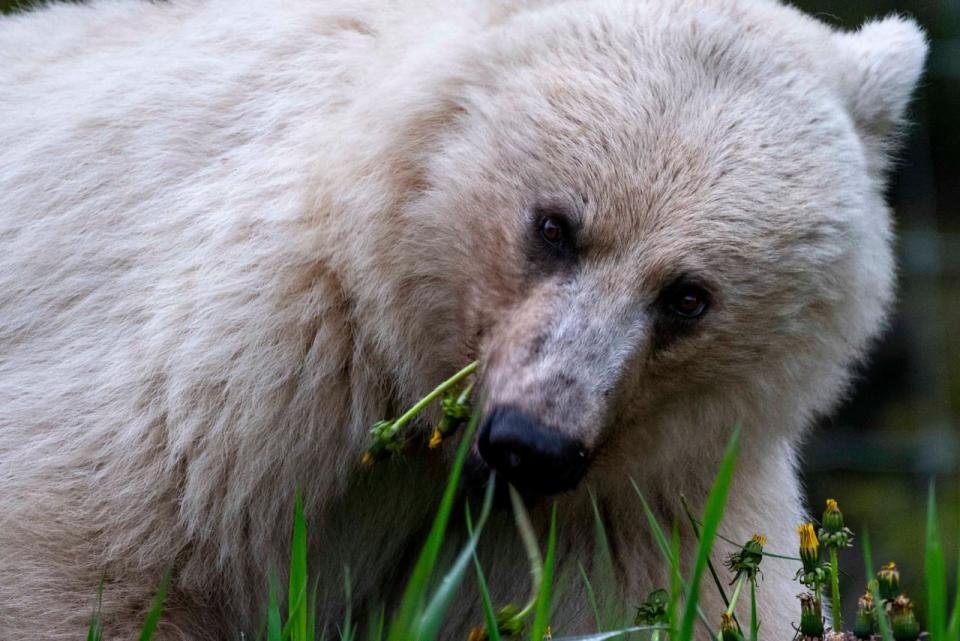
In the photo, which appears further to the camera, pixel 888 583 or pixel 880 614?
pixel 888 583

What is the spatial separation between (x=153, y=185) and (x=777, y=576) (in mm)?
1795

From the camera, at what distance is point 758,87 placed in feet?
10.3

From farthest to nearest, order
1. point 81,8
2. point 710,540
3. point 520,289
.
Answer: point 81,8 → point 520,289 → point 710,540

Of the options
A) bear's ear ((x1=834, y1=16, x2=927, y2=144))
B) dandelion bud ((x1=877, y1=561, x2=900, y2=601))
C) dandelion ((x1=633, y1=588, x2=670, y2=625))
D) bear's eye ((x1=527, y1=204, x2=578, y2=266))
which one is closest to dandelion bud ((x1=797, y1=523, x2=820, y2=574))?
dandelion bud ((x1=877, y1=561, x2=900, y2=601))

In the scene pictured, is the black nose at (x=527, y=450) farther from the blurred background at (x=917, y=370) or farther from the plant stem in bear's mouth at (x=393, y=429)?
the blurred background at (x=917, y=370)

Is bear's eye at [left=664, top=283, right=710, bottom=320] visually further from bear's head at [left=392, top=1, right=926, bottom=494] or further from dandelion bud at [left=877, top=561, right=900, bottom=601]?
dandelion bud at [left=877, top=561, right=900, bottom=601]

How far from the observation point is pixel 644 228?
2.97 m

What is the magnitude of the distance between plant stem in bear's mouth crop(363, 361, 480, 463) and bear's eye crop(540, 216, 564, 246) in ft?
0.95

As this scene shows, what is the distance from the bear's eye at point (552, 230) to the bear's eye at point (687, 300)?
25cm

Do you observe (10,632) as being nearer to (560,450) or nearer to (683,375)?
(560,450)

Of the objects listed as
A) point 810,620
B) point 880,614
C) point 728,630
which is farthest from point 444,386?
point 880,614

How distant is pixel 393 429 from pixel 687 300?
2.18ft

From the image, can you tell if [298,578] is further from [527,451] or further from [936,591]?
[936,591]

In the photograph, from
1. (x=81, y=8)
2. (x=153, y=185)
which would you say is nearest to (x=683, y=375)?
(x=153, y=185)
